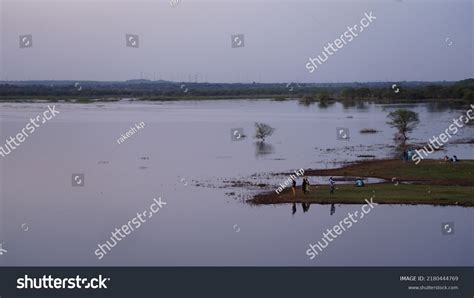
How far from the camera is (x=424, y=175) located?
26391mm

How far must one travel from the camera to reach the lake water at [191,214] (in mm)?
17062

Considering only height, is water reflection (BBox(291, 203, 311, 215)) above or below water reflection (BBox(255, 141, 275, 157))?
below

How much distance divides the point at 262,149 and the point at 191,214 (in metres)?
17.5

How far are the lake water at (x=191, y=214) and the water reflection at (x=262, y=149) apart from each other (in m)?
0.11

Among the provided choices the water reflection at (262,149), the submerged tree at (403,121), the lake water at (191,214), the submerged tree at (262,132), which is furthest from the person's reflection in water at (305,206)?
the submerged tree at (262,132)

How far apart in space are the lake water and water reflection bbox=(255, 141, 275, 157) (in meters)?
0.11

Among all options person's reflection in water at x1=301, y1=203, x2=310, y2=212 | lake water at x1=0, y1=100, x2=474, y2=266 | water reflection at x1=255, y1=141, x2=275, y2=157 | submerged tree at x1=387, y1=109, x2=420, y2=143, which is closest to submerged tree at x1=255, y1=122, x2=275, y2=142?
water reflection at x1=255, y1=141, x2=275, y2=157

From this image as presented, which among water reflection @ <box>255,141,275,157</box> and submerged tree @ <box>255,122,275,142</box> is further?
submerged tree @ <box>255,122,275,142</box>

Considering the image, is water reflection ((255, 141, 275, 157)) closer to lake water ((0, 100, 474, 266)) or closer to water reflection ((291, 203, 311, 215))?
lake water ((0, 100, 474, 266))

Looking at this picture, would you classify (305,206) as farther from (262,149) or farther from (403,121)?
(403,121)

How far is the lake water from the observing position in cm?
1706

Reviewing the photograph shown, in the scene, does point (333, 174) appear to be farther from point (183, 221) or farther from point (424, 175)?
point (183, 221)

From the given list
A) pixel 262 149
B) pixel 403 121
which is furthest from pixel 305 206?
pixel 403 121
